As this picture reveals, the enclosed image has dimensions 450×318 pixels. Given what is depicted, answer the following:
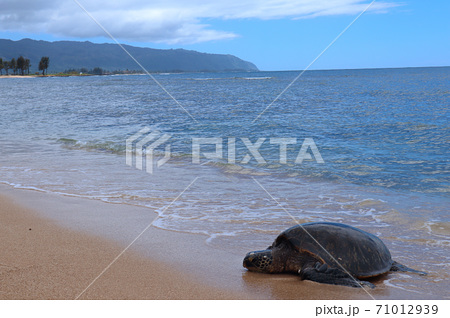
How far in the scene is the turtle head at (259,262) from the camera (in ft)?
13.3

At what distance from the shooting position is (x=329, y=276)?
383 cm

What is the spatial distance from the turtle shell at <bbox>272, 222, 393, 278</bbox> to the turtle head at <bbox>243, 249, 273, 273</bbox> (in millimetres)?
222

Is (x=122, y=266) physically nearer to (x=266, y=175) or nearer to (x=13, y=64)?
(x=266, y=175)

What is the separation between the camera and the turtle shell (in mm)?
3945

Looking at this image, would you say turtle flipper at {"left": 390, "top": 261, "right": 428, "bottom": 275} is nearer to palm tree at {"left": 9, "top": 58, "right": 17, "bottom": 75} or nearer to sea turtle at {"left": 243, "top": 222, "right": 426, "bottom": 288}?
sea turtle at {"left": 243, "top": 222, "right": 426, "bottom": 288}

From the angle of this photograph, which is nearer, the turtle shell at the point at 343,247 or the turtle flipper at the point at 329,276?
the turtle flipper at the point at 329,276

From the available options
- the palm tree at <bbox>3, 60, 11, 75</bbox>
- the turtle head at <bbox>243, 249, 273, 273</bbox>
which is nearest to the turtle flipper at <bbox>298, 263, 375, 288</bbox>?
the turtle head at <bbox>243, 249, 273, 273</bbox>
